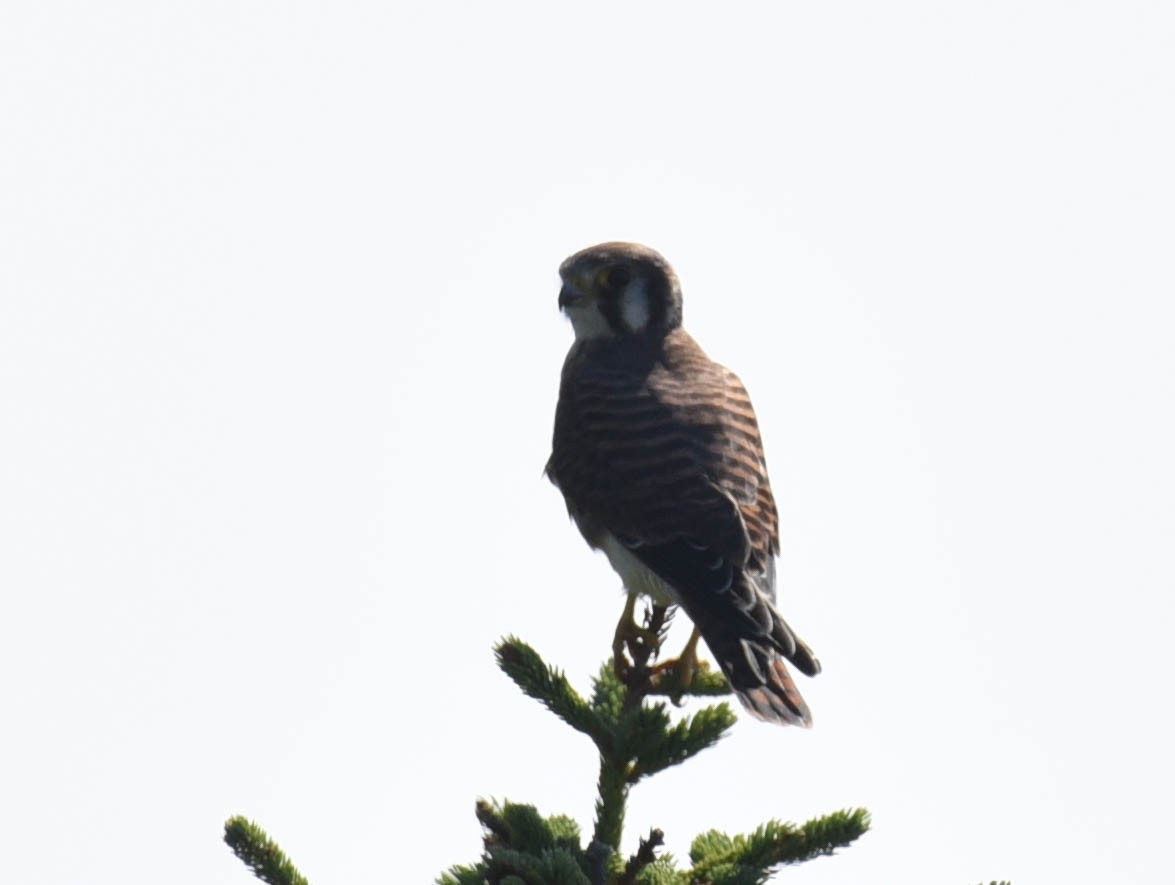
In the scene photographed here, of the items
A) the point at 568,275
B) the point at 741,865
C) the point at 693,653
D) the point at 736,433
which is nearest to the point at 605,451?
the point at 736,433

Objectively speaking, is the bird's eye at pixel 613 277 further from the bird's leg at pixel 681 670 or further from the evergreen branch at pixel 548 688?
the evergreen branch at pixel 548 688

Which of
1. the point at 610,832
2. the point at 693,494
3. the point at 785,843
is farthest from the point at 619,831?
the point at 693,494

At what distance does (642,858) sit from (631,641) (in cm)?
183

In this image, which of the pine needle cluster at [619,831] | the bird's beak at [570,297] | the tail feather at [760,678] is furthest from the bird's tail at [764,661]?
the bird's beak at [570,297]

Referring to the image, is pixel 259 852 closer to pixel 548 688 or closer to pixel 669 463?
pixel 548 688

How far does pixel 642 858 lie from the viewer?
333 centimetres

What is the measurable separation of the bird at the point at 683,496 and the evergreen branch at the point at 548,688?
1.81 feet

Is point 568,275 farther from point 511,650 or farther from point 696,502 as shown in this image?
point 511,650

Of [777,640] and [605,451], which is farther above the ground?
[605,451]

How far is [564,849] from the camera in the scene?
11.6ft

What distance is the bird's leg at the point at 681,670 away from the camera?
484 centimetres

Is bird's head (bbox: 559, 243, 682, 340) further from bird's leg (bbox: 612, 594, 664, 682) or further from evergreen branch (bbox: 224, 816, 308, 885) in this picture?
evergreen branch (bbox: 224, 816, 308, 885)

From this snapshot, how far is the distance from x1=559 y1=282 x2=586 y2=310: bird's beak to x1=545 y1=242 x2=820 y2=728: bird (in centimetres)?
25

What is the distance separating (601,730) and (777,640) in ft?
4.12
